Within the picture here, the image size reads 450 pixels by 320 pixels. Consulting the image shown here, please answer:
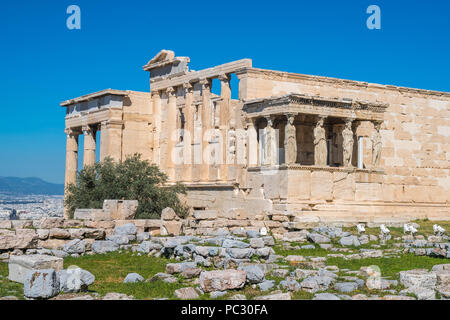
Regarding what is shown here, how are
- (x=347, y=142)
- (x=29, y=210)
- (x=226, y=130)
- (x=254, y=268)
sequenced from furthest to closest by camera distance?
(x=29, y=210) → (x=226, y=130) → (x=347, y=142) → (x=254, y=268)

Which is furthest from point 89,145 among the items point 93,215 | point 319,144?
point 93,215

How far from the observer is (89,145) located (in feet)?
113

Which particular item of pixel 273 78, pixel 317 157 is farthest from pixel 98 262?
pixel 273 78

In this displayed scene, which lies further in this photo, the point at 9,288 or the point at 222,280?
the point at 9,288

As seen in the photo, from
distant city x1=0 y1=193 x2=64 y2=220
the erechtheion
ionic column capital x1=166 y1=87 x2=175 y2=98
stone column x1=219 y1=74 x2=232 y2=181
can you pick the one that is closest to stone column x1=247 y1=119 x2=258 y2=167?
the erechtheion

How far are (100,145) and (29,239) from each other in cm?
1773

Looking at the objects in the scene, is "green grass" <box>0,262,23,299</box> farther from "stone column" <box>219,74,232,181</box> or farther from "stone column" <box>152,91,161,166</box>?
"stone column" <box>152,91,161,166</box>

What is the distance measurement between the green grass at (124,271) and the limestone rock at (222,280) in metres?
0.51

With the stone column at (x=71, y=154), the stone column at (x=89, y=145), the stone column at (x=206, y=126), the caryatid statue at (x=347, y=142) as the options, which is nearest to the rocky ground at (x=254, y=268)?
the caryatid statue at (x=347, y=142)

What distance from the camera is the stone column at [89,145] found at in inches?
1355

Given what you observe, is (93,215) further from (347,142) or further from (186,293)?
(347,142)

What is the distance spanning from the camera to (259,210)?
81.9 ft

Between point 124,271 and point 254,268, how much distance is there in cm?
316

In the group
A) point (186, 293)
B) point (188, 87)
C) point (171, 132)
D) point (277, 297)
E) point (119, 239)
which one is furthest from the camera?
Answer: point (171, 132)
